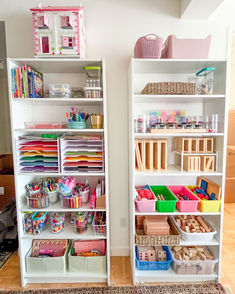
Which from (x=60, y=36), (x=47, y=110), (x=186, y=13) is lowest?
(x=47, y=110)

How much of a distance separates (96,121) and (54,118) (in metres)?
0.50

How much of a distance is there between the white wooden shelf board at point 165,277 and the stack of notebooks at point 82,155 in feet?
3.19

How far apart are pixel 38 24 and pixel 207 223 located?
2120mm

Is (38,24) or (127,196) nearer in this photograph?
(38,24)

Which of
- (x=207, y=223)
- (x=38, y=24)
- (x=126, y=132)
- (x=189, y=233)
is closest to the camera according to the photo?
(x=38, y=24)

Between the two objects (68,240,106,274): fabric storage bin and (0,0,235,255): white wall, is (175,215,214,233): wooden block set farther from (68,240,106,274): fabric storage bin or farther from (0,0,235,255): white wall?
(0,0,235,255): white wall

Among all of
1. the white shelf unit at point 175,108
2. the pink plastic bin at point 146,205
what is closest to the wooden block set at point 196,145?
the white shelf unit at point 175,108

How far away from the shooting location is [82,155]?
148cm

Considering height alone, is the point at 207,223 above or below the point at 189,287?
above

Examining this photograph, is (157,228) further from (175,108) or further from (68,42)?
(68,42)

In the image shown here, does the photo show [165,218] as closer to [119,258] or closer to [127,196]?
[127,196]

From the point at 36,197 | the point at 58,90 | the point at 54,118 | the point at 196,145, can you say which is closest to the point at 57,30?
the point at 58,90

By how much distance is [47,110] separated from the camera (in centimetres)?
168

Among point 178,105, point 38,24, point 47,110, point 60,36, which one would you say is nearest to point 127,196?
point 178,105
